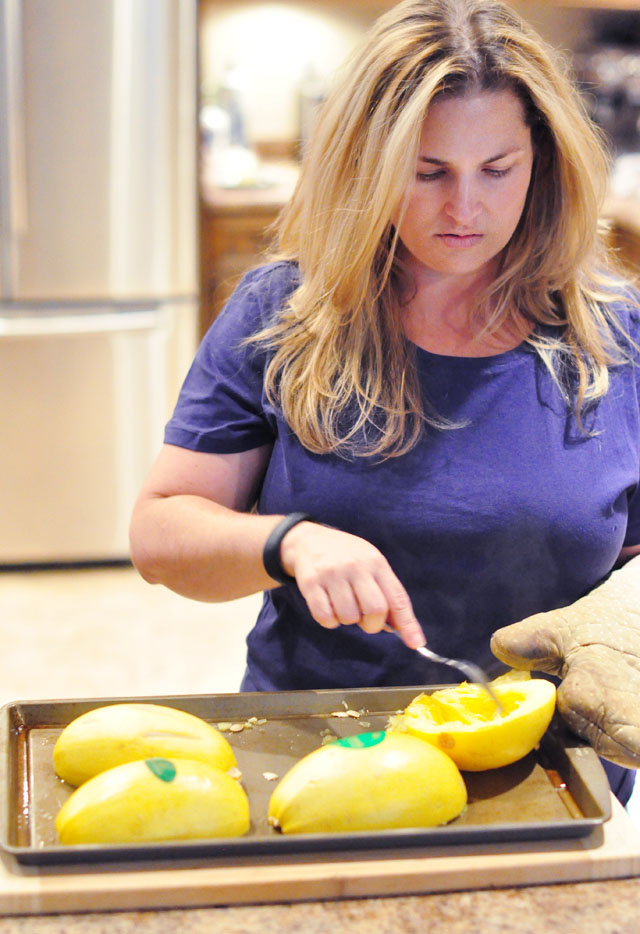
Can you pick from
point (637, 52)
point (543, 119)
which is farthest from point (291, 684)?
point (637, 52)

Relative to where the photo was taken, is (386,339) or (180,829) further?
(386,339)

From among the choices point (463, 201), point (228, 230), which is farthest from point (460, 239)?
point (228, 230)

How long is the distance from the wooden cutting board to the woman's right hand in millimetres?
204

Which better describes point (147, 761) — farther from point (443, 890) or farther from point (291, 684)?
point (291, 684)

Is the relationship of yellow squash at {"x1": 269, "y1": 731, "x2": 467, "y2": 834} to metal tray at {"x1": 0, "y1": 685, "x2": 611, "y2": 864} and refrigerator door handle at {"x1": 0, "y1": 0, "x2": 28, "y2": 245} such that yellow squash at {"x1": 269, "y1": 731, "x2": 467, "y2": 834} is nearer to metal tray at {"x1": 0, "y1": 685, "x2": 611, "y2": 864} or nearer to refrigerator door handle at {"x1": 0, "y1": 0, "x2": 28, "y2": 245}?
metal tray at {"x1": 0, "y1": 685, "x2": 611, "y2": 864}

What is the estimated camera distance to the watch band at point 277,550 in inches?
39.7

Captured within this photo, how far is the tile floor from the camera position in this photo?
97.7 inches

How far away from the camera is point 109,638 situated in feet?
8.86

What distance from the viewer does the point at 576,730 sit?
36.2 inches

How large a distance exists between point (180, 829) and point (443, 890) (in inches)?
7.9

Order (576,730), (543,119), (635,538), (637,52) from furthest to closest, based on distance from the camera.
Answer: (637,52), (635,538), (543,119), (576,730)

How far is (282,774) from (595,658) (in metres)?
0.30

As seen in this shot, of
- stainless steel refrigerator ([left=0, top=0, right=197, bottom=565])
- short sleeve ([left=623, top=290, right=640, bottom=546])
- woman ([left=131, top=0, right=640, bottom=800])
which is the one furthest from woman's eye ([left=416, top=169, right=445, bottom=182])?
stainless steel refrigerator ([left=0, top=0, right=197, bottom=565])

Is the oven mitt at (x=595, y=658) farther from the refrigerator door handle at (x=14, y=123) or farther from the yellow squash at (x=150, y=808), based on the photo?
the refrigerator door handle at (x=14, y=123)
